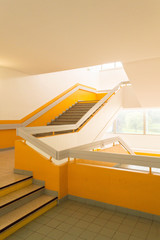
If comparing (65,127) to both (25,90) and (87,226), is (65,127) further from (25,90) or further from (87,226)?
(87,226)

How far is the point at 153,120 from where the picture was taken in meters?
11.6

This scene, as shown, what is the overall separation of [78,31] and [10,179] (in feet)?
10.7

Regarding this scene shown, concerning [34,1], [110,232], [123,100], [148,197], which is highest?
[34,1]

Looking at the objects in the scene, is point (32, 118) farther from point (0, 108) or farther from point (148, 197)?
point (148, 197)

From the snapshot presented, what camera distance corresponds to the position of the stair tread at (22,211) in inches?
110

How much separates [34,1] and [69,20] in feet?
2.48

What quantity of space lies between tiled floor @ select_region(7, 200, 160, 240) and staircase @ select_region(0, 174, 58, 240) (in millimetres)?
110

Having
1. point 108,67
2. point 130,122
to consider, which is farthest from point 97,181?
point 108,67

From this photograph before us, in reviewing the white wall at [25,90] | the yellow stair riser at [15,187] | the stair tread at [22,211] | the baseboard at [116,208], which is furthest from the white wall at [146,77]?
the stair tread at [22,211]

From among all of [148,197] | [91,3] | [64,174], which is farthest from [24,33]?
[148,197]

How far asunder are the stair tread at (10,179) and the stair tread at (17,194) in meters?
0.19

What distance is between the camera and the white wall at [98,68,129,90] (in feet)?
43.0

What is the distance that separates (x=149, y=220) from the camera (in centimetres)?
304

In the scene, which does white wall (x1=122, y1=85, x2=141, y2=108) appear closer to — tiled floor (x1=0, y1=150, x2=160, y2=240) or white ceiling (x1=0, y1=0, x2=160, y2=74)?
white ceiling (x1=0, y1=0, x2=160, y2=74)
